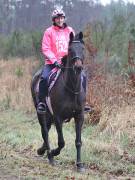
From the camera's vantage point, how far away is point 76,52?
28.1 feet

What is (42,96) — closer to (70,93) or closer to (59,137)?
(70,93)

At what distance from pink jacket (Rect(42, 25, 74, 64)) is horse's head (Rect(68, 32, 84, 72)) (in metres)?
0.61

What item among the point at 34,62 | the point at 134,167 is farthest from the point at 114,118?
the point at 34,62

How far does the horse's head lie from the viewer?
842cm

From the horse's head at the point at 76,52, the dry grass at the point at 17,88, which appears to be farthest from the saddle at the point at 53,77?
→ the dry grass at the point at 17,88

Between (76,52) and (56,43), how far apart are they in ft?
3.35

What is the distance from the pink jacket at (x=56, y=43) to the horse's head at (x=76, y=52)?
0.61 m

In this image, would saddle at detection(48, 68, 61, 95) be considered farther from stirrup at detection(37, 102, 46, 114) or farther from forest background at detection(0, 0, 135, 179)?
forest background at detection(0, 0, 135, 179)

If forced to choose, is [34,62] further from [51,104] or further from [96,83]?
[51,104]

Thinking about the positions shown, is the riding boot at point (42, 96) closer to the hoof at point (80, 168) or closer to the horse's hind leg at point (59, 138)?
the horse's hind leg at point (59, 138)

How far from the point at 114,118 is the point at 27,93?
625cm

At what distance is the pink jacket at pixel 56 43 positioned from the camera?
9469mm

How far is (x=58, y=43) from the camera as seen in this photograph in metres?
9.48

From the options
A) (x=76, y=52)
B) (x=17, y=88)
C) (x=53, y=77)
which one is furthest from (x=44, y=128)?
(x=17, y=88)
